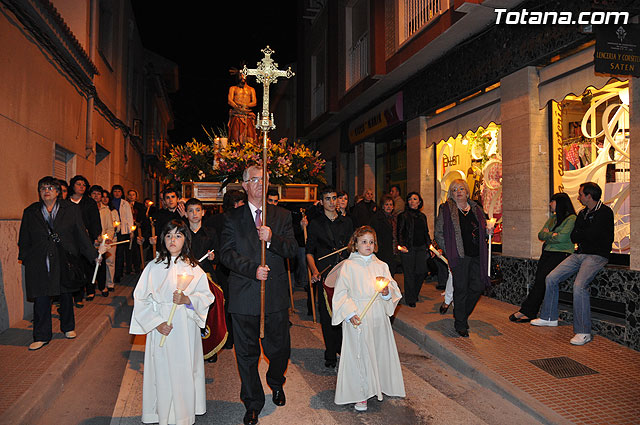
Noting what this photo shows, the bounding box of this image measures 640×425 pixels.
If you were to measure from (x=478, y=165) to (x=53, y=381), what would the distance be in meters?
9.29

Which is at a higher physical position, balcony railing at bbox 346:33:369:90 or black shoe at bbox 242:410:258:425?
balcony railing at bbox 346:33:369:90

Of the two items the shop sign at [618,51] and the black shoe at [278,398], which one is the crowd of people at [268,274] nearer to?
the black shoe at [278,398]

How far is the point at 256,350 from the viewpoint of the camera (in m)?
4.25

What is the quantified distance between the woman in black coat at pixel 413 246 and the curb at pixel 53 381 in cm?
509

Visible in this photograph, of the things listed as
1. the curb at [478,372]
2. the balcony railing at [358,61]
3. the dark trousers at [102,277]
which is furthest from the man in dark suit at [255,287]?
the balcony railing at [358,61]

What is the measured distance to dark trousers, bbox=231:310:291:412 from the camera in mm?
4164

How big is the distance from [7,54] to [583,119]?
9119 mm

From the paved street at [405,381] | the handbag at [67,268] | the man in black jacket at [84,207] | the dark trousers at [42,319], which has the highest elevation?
the man in black jacket at [84,207]

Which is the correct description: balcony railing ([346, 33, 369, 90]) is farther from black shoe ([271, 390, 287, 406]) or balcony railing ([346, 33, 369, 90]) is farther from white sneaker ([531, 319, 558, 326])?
black shoe ([271, 390, 287, 406])

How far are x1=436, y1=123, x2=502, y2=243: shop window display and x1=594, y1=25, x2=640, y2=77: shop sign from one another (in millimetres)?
4124

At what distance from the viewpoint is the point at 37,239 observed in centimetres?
621

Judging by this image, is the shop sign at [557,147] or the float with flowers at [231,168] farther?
the float with flowers at [231,168]

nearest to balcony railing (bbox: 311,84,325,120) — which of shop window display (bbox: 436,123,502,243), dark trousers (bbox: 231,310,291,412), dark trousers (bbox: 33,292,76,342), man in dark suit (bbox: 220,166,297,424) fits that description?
shop window display (bbox: 436,123,502,243)

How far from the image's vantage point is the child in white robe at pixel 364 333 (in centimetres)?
450
